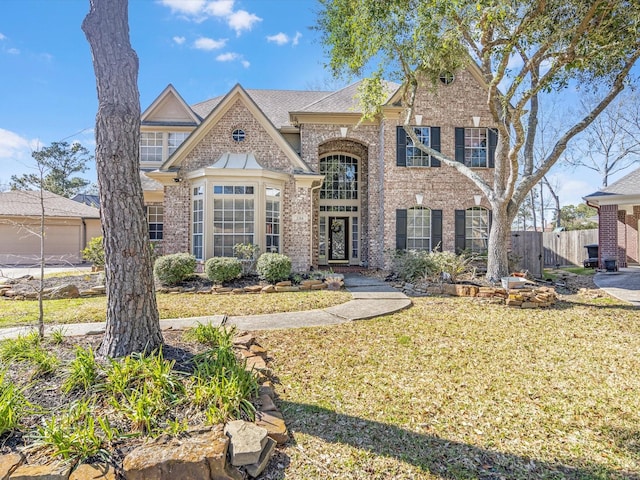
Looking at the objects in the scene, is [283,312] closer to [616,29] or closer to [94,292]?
[94,292]

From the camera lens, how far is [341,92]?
15398 millimetres

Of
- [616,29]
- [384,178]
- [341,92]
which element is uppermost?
[341,92]

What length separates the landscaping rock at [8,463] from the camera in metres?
2.00

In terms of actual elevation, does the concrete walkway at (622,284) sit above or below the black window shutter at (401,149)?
below

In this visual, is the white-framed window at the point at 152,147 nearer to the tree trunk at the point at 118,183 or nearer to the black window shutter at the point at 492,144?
the tree trunk at the point at 118,183

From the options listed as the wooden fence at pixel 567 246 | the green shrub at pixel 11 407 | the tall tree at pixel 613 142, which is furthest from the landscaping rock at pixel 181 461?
the tall tree at pixel 613 142

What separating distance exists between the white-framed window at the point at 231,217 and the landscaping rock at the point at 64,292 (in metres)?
3.96

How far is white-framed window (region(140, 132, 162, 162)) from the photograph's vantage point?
15.4m

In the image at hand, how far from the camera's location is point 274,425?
2.72 m

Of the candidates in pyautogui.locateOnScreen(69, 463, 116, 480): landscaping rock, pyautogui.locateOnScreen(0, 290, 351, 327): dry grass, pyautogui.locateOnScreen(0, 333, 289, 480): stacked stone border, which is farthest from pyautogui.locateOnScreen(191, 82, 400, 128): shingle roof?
pyautogui.locateOnScreen(69, 463, 116, 480): landscaping rock

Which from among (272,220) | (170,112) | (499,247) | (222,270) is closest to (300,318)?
(222,270)

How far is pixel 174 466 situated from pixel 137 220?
90.9 inches

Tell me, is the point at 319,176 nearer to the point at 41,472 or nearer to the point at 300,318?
the point at 300,318

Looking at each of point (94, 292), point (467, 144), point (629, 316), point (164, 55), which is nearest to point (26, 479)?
point (94, 292)
